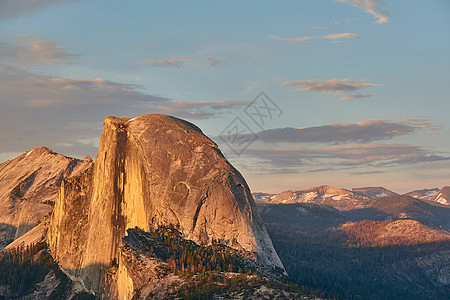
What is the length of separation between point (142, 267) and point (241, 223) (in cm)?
3170

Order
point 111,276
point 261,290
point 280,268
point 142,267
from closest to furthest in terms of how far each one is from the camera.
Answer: point 261,290, point 142,267, point 280,268, point 111,276

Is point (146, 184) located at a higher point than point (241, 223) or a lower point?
higher

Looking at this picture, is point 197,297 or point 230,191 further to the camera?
point 230,191

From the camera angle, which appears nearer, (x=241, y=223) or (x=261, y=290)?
(x=261, y=290)

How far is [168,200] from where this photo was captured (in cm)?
18650

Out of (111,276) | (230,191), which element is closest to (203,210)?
(230,191)

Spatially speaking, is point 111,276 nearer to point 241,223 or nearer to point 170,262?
point 170,262

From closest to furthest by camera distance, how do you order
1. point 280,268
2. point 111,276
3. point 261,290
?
point 261,290
point 280,268
point 111,276

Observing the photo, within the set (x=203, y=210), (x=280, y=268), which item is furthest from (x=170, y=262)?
(x=280, y=268)

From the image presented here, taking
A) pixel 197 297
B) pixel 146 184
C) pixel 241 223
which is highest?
pixel 146 184

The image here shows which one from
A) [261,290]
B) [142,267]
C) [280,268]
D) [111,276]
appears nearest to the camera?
[261,290]

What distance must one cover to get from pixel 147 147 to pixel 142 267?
45.1 m

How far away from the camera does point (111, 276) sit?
192750 mm

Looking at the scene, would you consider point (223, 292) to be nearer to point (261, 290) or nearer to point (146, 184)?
point (261, 290)
